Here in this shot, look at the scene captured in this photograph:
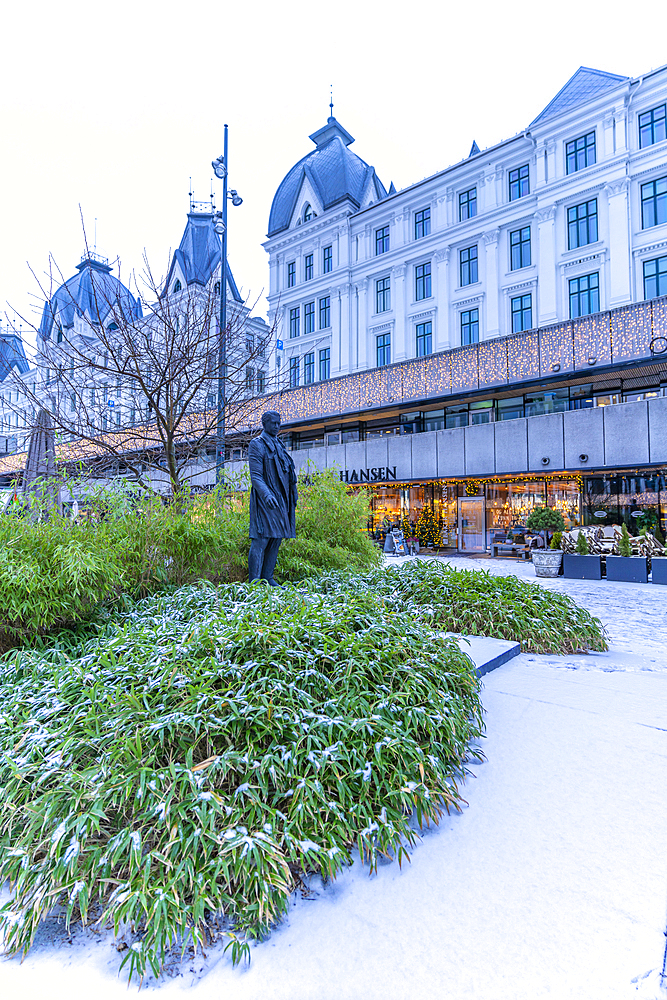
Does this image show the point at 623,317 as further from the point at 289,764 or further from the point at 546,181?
the point at 289,764

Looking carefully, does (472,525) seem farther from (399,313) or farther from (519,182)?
(519,182)

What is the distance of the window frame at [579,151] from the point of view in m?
22.4

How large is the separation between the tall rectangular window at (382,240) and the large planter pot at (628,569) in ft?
77.9

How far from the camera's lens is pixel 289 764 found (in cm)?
256

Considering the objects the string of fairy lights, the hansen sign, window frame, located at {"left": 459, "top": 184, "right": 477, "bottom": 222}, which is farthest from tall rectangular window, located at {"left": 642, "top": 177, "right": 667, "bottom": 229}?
the hansen sign

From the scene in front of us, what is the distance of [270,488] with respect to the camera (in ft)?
22.3

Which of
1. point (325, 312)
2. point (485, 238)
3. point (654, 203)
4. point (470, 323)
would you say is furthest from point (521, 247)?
point (325, 312)

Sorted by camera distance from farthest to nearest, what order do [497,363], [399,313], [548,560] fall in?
[399,313] → [497,363] → [548,560]

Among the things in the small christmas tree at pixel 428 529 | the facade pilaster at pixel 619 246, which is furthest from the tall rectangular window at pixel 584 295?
the small christmas tree at pixel 428 529

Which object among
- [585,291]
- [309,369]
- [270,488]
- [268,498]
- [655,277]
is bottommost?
[268,498]

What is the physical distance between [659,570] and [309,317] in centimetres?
2654

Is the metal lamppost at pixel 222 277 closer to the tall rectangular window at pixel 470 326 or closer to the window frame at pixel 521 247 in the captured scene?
the tall rectangular window at pixel 470 326

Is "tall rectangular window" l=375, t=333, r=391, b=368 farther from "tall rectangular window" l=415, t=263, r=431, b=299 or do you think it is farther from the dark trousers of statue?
the dark trousers of statue

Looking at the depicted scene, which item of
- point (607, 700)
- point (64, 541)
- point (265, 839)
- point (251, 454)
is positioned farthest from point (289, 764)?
point (251, 454)
